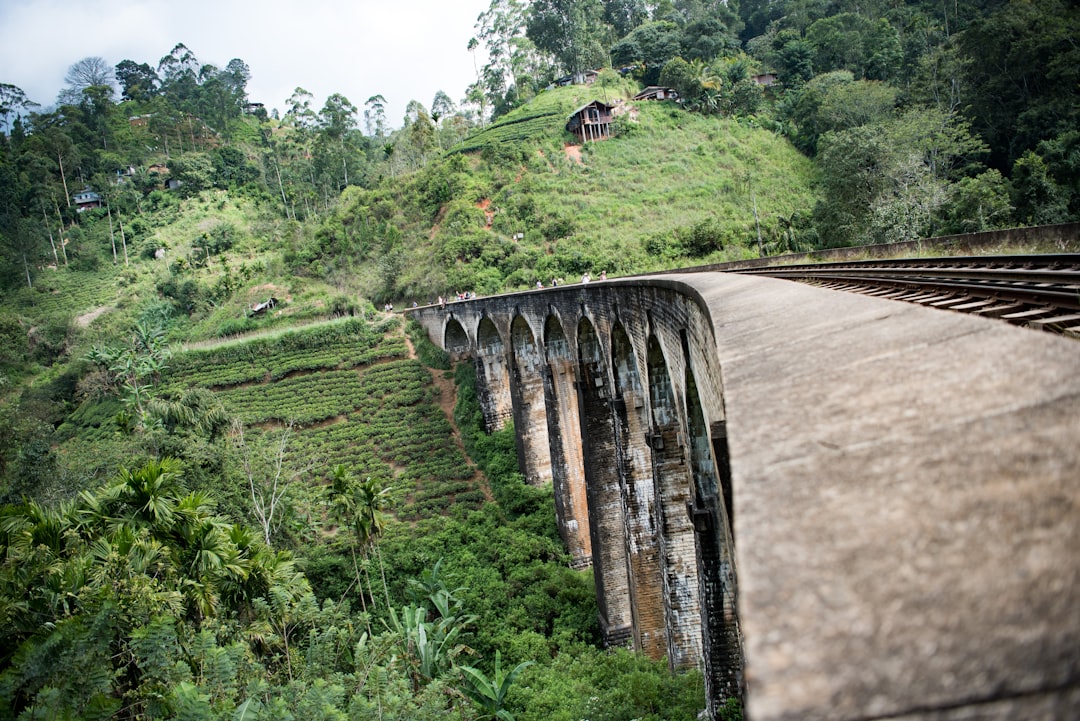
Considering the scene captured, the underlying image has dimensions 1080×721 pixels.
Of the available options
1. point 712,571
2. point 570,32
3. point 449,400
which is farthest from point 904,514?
point 570,32

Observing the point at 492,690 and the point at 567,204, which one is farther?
the point at 567,204

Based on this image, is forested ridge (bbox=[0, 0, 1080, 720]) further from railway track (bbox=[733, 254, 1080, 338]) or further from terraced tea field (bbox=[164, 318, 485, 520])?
railway track (bbox=[733, 254, 1080, 338])

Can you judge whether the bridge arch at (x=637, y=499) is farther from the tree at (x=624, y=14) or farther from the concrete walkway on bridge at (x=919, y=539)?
the tree at (x=624, y=14)

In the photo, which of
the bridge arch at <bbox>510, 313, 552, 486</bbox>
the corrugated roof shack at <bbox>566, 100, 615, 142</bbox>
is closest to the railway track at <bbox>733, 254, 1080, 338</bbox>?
the bridge arch at <bbox>510, 313, 552, 486</bbox>

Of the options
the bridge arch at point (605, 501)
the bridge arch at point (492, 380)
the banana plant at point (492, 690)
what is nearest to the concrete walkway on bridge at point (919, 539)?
the banana plant at point (492, 690)

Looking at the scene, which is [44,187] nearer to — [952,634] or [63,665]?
[63,665]

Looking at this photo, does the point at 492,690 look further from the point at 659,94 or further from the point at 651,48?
the point at 651,48

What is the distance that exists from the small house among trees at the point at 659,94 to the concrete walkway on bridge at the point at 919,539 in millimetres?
60087

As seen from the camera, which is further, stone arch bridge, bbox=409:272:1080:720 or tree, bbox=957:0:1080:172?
tree, bbox=957:0:1080:172

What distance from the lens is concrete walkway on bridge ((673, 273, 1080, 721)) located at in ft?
2.80

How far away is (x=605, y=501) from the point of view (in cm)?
1553

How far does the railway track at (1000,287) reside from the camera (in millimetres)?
3752

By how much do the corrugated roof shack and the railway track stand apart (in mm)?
47636

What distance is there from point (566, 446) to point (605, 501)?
3568 mm
